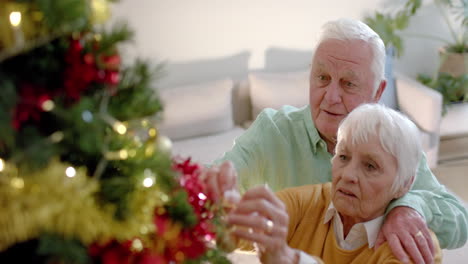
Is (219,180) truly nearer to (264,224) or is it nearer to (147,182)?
(264,224)

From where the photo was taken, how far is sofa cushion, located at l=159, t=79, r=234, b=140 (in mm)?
3506

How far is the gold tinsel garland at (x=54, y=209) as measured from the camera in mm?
580

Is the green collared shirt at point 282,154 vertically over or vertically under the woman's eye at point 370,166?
under

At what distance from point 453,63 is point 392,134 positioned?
305 cm

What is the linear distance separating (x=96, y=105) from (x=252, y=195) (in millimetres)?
400

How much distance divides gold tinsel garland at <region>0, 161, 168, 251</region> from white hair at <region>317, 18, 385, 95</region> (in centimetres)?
116

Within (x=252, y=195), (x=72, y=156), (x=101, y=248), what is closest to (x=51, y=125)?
(x=72, y=156)

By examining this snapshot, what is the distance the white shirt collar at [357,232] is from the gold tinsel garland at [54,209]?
0.76 metres

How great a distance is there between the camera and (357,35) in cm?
163

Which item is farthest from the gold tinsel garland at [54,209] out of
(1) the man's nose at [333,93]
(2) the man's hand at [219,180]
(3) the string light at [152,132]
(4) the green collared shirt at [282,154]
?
(1) the man's nose at [333,93]

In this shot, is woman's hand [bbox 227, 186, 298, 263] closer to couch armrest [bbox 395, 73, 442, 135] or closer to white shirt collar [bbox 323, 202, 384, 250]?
white shirt collar [bbox 323, 202, 384, 250]

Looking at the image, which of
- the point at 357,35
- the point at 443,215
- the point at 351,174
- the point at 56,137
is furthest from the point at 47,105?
the point at 357,35

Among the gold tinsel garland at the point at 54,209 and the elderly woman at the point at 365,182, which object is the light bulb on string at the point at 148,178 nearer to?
the gold tinsel garland at the point at 54,209

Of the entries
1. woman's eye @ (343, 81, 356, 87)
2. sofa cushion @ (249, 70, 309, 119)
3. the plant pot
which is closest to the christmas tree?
woman's eye @ (343, 81, 356, 87)
